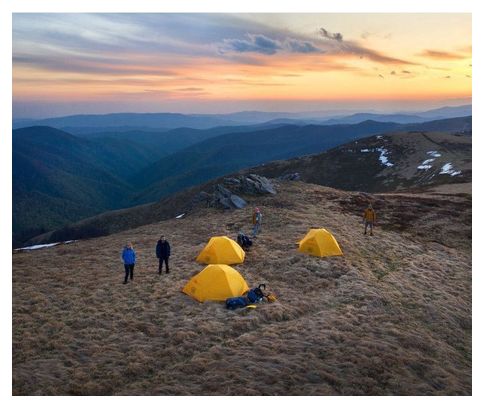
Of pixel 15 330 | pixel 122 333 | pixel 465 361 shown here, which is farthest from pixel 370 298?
pixel 15 330

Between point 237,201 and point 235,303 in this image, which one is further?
point 237,201

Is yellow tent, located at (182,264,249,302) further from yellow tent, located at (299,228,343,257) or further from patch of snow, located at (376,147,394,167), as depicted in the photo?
patch of snow, located at (376,147,394,167)

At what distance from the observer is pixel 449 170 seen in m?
87.6

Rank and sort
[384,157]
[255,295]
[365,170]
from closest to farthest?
[255,295]
[365,170]
[384,157]

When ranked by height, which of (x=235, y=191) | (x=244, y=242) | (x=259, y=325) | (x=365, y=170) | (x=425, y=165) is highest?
(x=425, y=165)

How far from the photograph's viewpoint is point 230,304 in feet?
60.6

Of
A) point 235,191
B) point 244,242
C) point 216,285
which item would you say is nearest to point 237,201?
point 235,191

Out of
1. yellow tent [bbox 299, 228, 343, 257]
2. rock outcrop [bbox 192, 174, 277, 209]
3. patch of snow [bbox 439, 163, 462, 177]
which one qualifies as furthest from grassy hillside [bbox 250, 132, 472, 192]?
yellow tent [bbox 299, 228, 343, 257]

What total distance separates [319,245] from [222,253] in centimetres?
679

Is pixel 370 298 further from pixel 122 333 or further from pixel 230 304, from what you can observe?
pixel 122 333

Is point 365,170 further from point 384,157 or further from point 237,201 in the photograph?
point 237,201

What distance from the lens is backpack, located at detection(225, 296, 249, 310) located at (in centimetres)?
1847
